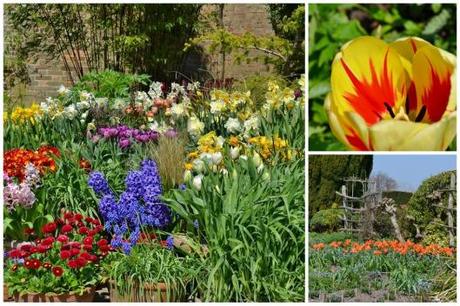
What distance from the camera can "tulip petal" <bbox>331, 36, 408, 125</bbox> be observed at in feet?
6.01

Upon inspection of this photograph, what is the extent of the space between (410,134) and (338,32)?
0.39 meters

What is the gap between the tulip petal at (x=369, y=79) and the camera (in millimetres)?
1833

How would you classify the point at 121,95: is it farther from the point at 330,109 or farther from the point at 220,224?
the point at 330,109

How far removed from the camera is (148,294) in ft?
10.2

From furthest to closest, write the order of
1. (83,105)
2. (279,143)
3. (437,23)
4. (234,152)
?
(83,105)
(279,143)
(234,152)
(437,23)

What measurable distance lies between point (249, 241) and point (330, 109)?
1373 mm

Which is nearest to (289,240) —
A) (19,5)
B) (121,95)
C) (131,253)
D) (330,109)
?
(131,253)

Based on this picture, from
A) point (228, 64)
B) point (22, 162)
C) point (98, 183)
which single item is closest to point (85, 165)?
point (22, 162)

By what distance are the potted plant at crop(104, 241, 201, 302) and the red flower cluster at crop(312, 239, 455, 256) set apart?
0.69 meters

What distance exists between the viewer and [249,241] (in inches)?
119

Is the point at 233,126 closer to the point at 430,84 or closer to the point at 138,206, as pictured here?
the point at 138,206

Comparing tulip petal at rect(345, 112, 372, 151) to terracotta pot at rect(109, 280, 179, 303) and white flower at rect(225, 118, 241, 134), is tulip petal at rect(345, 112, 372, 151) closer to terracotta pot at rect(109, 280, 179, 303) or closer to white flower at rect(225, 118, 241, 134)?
terracotta pot at rect(109, 280, 179, 303)

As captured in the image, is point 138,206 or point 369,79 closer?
point 369,79

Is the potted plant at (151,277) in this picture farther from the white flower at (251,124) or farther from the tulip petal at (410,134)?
the tulip petal at (410,134)
